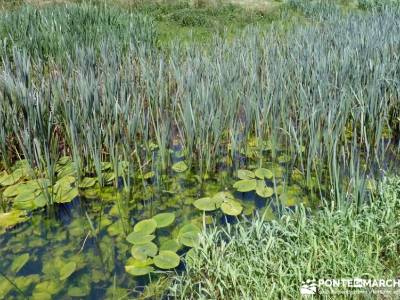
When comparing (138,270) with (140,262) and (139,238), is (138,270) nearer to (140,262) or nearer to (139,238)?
(140,262)

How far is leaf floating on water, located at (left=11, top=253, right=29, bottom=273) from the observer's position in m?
2.10

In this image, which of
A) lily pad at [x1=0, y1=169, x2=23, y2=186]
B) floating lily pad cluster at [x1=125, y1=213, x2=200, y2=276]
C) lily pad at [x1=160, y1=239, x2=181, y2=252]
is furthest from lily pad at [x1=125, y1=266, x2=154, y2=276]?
lily pad at [x1=0, y1=169, x2=23, y2=186]

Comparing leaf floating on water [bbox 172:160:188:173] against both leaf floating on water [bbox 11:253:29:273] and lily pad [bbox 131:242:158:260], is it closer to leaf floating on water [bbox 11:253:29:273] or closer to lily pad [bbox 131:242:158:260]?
lily pad [bbox 131:242:158:260]

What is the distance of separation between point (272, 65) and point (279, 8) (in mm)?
7479

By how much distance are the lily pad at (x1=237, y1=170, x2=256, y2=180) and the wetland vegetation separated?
0.01 m

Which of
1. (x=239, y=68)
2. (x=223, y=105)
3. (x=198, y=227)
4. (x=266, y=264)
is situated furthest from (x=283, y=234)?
(x=239, y=68)

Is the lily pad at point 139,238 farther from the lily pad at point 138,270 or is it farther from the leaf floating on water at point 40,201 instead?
the leaf floating on water at point 40,201

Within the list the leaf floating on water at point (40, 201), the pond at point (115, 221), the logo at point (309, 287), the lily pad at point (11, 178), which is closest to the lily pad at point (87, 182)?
the pond at point (115, 221)

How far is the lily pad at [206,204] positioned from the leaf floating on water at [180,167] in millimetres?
443

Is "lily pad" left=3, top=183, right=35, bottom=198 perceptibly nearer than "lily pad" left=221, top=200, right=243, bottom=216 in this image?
No

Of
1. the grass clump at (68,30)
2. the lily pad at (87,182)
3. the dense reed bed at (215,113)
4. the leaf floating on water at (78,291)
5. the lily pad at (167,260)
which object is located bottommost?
the leaf floating on water at (78,291)

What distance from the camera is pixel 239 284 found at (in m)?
1.81

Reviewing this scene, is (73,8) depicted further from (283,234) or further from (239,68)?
(283,234)

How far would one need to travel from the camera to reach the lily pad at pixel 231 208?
2461 mm
